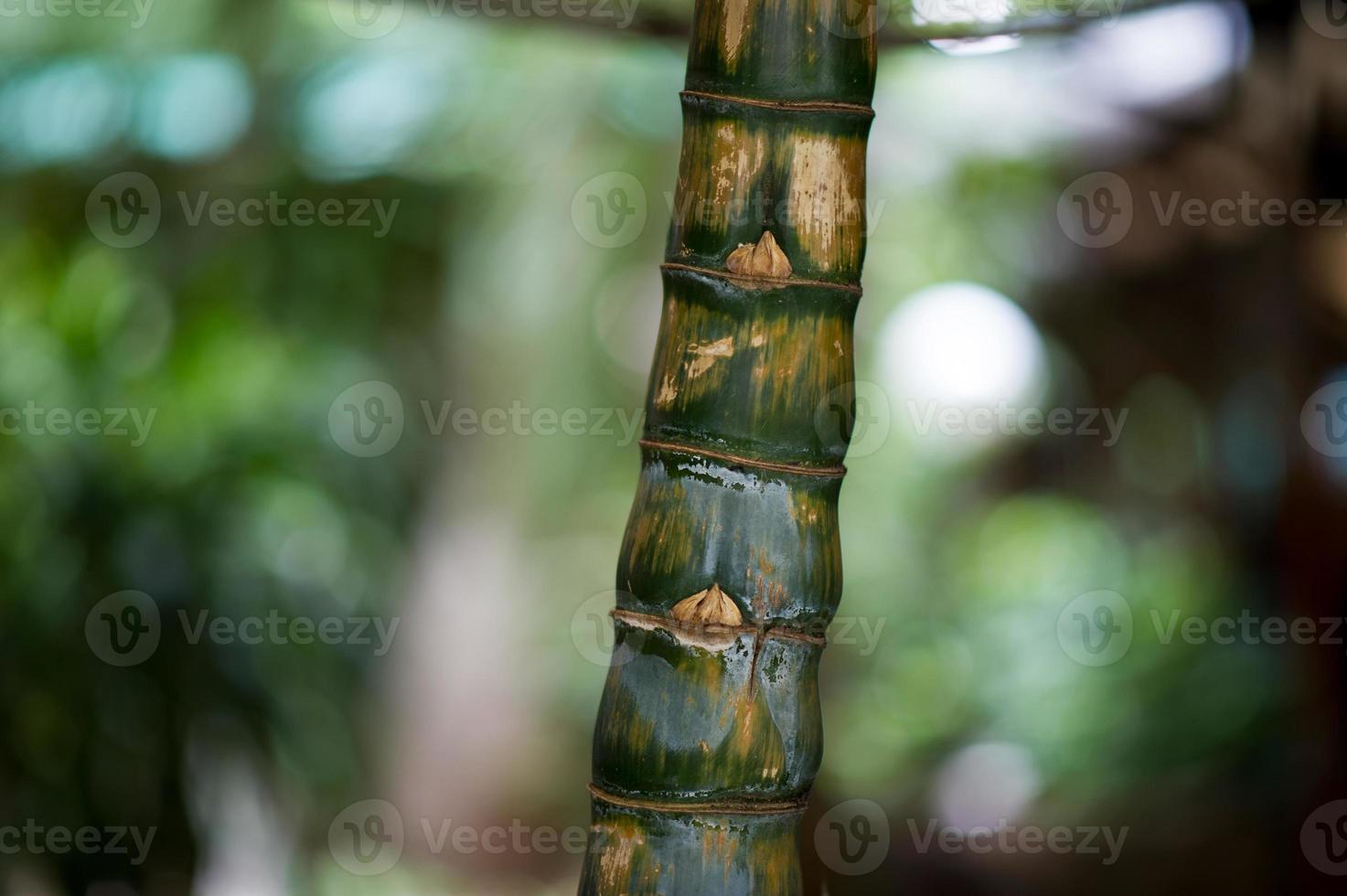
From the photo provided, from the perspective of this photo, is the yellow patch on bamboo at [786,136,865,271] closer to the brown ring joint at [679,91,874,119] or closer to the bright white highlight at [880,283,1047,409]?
the brown ring joint at [679,91,874,119]

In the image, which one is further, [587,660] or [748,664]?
[587,660]

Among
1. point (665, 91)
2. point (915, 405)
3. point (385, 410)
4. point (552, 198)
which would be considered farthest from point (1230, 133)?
point (385, 410)

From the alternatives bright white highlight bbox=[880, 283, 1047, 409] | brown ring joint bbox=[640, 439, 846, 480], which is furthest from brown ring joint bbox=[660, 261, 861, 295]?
bright white highlight bbox=[880, 283, 1047, 409]

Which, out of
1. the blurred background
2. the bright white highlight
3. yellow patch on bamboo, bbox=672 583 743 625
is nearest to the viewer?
yellow patch on bamboo, bbox=672 583 743 625

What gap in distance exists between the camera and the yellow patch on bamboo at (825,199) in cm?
84

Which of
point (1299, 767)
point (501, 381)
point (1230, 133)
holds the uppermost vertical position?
point (1230, 133)

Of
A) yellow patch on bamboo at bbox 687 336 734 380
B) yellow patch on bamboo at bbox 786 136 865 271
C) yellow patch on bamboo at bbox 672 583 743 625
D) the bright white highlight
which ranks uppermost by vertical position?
the bright white highlight

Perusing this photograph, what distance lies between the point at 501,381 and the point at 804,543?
3768mm

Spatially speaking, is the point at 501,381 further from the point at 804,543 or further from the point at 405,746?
the point at 804,543

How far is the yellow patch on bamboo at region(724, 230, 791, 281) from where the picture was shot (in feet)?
2.72

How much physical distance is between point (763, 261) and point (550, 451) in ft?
13.2

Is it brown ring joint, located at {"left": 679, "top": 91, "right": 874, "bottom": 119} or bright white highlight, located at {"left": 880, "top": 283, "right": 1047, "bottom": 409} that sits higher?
bright white highlight, located at {"left": 880, "top": 283, "right": 1047, "bottom": 409}

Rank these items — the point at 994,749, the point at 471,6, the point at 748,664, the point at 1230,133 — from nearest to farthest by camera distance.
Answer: the point at 748,664 → the point at 471,6 → the point at 1230,133 → the point at 994,749

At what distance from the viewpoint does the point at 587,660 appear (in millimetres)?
4988
